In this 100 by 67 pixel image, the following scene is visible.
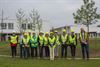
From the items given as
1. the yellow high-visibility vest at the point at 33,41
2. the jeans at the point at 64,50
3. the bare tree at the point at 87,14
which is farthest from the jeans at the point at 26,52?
the bare tree at the point at 87,14

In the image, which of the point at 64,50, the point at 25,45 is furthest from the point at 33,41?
the point at 64,50

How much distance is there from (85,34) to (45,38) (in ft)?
10.3

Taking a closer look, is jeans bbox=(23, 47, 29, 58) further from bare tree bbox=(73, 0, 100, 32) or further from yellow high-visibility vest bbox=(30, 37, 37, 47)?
bare tree bbox=(73, 0, 100, 32)

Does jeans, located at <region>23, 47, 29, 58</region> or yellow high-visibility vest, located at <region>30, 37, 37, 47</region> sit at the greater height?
yellow high-visibility vest, located at <region>30, 37, 37, 47</region>

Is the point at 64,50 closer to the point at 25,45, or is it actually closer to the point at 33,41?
the point at 33,41

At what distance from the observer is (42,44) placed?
26.8 metres

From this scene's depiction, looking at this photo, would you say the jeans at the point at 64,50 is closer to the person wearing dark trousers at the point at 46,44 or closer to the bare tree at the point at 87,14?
the person wearing dark trousers at the point at 46,44

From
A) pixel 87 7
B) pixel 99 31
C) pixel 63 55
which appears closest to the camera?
pixel 63 55

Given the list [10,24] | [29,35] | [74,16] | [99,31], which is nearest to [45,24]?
[10,24]

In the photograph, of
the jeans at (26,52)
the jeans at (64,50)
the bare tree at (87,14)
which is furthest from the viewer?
the bare tree at (87,14)

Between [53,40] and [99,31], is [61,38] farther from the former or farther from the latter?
[99,31]

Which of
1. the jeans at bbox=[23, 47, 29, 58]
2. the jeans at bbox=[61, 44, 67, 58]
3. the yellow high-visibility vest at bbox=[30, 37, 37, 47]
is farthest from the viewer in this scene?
the jeans at bbox=[23, 47, 29, 58]

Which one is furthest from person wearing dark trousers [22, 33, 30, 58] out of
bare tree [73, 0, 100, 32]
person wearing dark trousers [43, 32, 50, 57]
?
bare tree [73, 0, 100, 32]

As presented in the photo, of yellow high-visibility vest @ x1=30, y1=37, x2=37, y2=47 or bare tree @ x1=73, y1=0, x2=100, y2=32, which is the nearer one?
yellow high-visibility vest @ x1=30, y1=37, x2=37, y2=47
